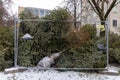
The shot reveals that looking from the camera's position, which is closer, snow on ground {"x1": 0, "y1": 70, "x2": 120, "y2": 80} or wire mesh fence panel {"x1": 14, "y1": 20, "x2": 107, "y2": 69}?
snow on ground {"x1": 0, "y1": 70, "x2": 120, "y2": 80}

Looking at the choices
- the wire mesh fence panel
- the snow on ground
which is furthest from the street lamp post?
the snow on ground

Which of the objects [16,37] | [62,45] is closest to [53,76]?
[62,45]

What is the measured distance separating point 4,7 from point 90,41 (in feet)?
54.2

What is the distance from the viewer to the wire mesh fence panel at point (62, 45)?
30.1 ft

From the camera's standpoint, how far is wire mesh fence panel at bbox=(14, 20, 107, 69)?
9180mm

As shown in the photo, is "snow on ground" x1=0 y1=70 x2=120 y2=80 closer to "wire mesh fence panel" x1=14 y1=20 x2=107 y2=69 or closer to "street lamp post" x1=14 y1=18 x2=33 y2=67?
"wire mesh fence panel" x1=14 y1=20 x2=107 y2=69

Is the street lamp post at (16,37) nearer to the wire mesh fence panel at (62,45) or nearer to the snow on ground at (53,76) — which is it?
the wire mesh fence panel at (62,45)

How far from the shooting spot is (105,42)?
31.7 ft

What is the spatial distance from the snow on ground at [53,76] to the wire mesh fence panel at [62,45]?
523mm

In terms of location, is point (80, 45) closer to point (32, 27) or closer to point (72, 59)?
point (72, 59)

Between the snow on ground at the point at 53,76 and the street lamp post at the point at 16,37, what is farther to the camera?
the street lamp post at the point at 16,37

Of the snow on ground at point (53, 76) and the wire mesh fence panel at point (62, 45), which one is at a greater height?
the wire mesh fence panel at point (62, 45)

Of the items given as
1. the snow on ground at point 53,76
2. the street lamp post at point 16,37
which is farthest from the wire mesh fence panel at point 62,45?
the snow on ground at point 53,76

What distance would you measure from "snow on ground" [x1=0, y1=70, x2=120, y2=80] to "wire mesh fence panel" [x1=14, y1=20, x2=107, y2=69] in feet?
1.71
